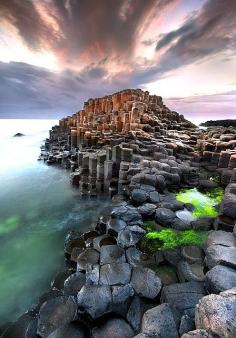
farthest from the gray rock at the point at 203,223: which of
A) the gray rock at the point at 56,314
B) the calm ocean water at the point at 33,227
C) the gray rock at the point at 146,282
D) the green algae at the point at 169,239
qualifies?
the calm ocean water at the point at 33,227

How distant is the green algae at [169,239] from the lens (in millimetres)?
4887

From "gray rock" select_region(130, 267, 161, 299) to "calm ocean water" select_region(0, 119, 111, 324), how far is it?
3.03 meters

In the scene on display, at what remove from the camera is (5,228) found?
26.5ft

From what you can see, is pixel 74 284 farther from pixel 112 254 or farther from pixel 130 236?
pixel 130 236

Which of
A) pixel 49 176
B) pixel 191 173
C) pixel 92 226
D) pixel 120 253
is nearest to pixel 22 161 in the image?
pixel 49 176

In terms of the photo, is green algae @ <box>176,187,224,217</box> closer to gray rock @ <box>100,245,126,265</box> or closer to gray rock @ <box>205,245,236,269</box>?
gray rock @ <box>205,245,236,269</box>

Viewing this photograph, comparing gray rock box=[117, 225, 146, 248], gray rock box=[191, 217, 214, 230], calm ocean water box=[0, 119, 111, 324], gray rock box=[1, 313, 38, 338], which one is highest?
gray rock box=[191, 217, 214, 230]

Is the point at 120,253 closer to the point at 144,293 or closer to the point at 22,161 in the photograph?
the point at 144,293

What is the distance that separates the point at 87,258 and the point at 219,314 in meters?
3.20

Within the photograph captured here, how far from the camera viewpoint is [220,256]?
380 cm

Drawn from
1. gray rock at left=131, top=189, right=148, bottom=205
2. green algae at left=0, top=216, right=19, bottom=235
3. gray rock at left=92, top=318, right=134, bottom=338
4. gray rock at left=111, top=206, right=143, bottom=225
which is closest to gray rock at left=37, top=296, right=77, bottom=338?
gray rock at left=92, top=318, right=134, bottom=338

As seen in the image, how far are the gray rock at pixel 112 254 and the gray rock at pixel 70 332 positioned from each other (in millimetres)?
1335

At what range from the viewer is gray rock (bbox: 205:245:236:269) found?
11.7ft

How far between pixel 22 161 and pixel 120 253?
18.8 m
